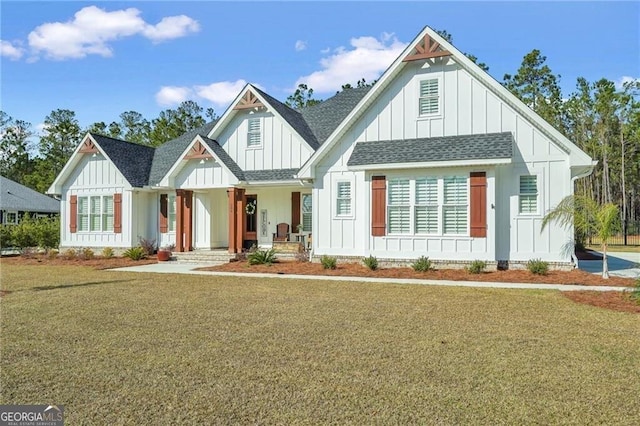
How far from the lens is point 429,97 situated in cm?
1514

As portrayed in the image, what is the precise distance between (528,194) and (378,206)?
470 cm

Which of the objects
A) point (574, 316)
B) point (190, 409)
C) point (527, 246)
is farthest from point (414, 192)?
point (190, 409)

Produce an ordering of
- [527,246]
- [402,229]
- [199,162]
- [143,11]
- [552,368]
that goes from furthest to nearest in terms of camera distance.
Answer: [199,162], [402,229], [527,246], [143,11], [552,368]

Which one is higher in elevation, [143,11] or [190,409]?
[143,11]

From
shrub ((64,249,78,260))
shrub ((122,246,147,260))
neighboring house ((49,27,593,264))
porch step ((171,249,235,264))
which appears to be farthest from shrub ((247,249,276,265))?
shrub ((64,249,78,260))

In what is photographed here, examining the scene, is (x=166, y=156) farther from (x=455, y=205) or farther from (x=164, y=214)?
(x=455, y=205)

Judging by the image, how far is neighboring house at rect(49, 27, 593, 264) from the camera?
13.9 m

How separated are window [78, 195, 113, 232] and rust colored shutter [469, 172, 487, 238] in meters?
16.7

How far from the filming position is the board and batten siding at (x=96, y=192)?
21219 millimetres

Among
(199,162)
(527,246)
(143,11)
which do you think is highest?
(143,11)

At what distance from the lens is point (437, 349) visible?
5859 mm

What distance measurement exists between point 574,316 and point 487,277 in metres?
5.04

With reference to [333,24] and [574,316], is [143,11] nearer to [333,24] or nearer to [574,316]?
[333,24]

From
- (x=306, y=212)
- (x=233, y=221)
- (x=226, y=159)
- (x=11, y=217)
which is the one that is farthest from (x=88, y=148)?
(x=11, y=217)
